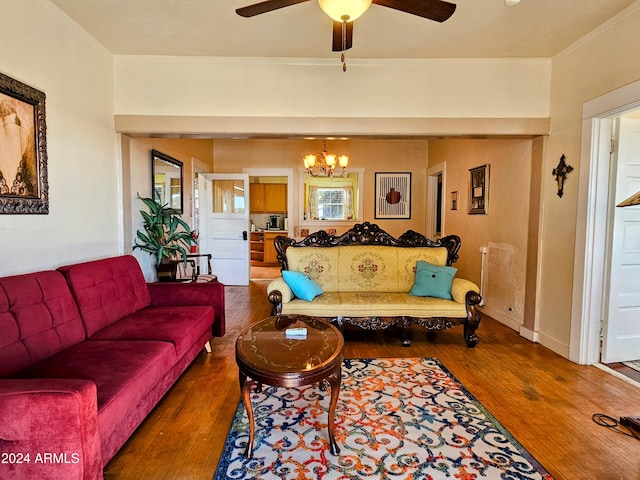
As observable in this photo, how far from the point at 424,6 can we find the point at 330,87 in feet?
5.27

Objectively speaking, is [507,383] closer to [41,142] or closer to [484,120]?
[484,120]

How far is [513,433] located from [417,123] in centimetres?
267

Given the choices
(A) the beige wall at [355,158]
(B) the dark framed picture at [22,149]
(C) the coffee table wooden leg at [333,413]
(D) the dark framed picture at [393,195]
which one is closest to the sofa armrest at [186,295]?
(B) the dark framed picture at [22,149]

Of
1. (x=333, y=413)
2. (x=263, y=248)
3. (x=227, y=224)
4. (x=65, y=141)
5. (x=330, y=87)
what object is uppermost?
(x=330, y=87)

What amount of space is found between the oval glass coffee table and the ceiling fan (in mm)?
1824

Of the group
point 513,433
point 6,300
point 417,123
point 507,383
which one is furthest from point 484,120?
point 6,300

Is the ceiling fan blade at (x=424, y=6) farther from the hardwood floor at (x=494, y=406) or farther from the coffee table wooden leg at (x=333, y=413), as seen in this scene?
the hardwood floor at (x=494, y=406)

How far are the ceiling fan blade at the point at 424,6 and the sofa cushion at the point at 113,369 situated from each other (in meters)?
2.33

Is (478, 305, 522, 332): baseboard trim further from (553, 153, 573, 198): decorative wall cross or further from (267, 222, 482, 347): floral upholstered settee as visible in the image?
(553, 153, 573, 198): decorative wall cross

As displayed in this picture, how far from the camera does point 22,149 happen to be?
6.99 ft

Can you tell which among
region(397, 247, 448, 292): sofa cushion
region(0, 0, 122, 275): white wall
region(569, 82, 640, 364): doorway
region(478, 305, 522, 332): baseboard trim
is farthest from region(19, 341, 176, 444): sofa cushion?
region(478, 305, 522, 332): baseboard trim

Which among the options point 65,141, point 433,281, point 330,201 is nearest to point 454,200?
point 433,281

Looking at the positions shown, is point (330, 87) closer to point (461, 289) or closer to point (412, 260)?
point (412, 260)

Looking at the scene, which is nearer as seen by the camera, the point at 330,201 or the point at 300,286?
the point at 300,286
